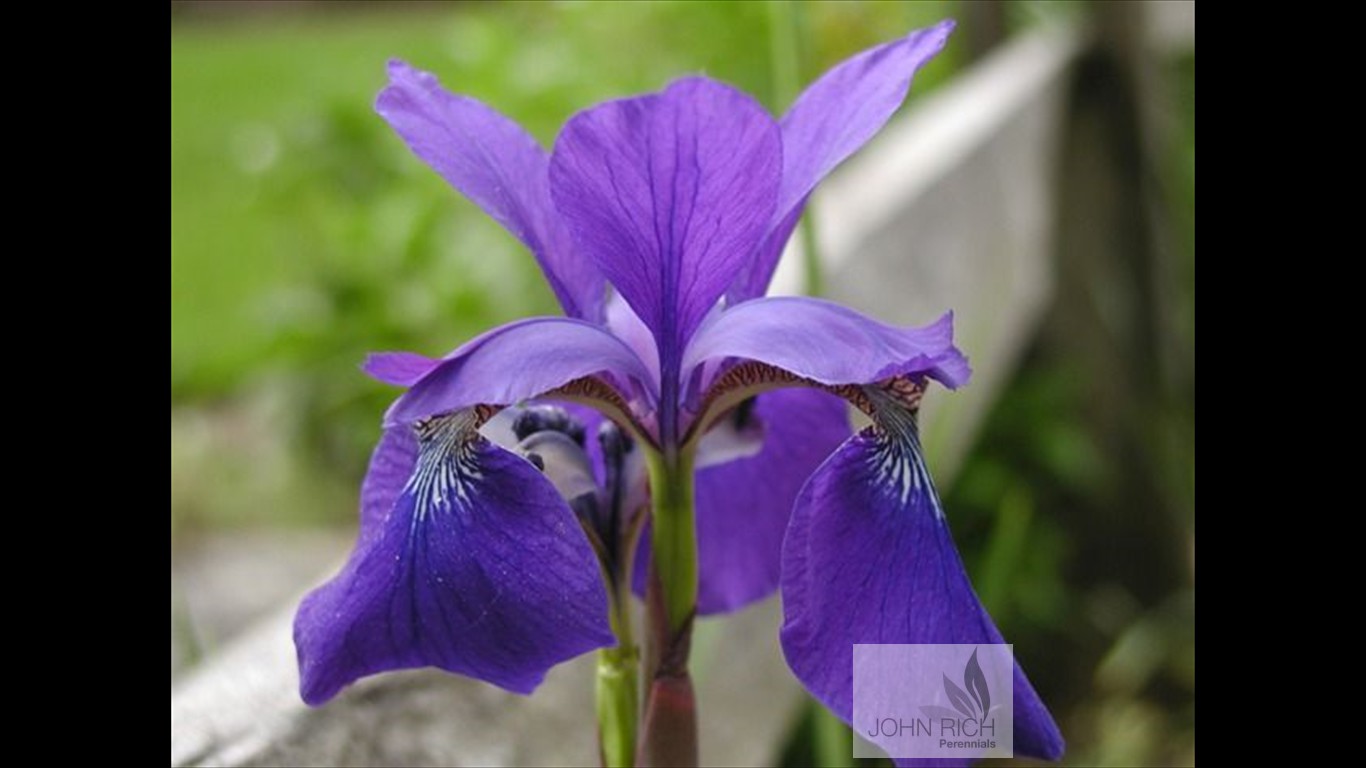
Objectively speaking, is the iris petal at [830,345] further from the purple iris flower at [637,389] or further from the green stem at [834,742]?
the green stem at [834,742]

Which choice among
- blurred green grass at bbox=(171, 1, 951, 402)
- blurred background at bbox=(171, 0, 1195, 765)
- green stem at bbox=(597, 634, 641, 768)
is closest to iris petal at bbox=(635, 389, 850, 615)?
green stem at bbox=(597, 634, 641, 768)

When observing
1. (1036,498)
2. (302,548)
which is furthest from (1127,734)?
(302,548)

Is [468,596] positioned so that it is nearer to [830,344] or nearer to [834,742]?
[830,344]

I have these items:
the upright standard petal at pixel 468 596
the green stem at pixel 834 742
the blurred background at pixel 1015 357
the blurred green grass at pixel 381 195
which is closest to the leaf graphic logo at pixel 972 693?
the upright standard petal at pixel 468 596

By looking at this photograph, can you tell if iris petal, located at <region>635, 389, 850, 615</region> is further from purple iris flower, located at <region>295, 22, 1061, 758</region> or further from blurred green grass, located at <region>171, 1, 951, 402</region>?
blurred green grass, located at <region>171, 1, 951, 402</region>

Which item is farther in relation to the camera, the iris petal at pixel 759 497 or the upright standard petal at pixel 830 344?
the iris petal at pixel 759 497
